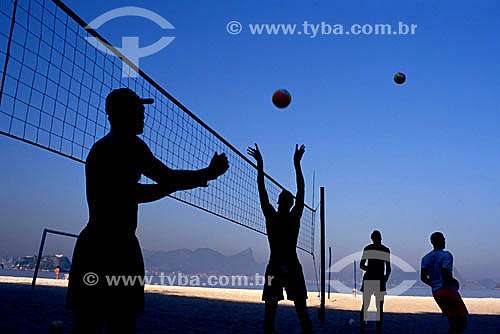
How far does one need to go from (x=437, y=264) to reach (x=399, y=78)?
23.1 ft

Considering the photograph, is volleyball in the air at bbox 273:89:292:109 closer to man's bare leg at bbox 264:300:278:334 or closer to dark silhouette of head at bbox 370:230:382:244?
dark silhouette of head at bbox 370:230:382:244

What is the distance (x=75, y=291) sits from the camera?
6.67 ft

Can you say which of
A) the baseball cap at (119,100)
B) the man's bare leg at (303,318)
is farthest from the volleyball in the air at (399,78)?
the baseball cap at (119,100)

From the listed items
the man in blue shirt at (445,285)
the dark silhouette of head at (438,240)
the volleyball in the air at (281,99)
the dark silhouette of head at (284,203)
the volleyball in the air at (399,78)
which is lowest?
the man in blue shirt at (445,285)

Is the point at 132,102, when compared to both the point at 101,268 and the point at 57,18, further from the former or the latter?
the point at 57,18

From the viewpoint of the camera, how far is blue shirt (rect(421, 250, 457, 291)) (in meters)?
5.67

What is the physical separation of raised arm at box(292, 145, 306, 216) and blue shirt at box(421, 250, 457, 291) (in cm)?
212

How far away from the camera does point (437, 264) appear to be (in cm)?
575

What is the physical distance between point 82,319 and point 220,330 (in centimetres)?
486

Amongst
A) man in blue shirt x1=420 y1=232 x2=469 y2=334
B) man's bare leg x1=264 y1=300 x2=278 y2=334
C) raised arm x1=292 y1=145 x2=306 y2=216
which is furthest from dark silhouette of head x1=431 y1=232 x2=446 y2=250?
man's bare leg x1=264 y1=300 x2=278 y2=334

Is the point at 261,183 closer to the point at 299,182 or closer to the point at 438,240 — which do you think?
the point at 299,182

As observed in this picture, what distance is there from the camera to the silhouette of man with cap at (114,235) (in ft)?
6.60

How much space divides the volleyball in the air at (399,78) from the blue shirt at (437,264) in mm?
6717

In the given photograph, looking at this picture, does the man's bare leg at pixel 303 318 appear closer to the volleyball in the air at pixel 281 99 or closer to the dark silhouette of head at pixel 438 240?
the dark silhouette of head at pixel 438 240
